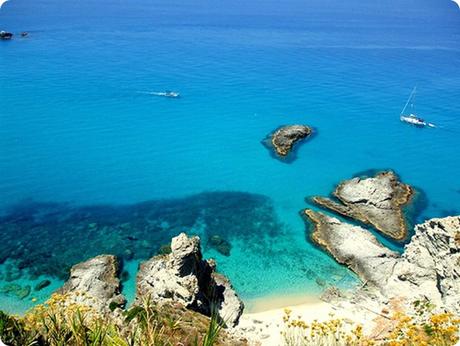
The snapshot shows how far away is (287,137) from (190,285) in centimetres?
2889

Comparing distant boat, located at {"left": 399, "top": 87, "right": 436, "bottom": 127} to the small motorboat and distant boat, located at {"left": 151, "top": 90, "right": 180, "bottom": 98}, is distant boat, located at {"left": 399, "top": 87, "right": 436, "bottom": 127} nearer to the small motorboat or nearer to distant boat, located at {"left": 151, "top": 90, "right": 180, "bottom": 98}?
distant boat, located at {"left": 151, "top": 90, "right": 180, "bottom": 98}

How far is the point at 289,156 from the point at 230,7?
111197 mm

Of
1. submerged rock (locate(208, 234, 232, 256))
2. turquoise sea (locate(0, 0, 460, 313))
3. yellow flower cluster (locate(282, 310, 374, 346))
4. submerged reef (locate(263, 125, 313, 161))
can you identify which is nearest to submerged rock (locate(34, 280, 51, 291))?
turquoise sea (locate(0, 0, 460, 313))

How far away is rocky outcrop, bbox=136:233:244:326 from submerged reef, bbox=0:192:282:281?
190 inches

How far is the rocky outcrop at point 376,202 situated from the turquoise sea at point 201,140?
2.19m

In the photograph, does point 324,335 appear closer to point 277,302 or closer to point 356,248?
point 277,302

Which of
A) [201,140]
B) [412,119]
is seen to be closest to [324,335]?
[201,140]

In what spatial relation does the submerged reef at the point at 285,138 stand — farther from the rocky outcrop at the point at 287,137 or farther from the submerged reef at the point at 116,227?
the submerged reef at the point at 116,227

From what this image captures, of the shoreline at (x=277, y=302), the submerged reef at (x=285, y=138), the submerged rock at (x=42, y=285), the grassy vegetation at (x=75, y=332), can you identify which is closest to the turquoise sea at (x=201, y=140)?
the submerged rock at (x=42, y=285)

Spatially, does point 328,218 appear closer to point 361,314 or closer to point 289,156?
point 361,314

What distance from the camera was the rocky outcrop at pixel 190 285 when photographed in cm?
2139

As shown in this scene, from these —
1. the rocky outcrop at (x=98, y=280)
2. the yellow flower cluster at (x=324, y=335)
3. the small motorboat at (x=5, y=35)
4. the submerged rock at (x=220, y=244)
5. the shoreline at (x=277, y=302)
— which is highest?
the yellow flower cluster at (x=324, y=335)

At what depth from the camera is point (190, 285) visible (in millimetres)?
21578

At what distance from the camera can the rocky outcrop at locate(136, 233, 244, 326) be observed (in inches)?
842
